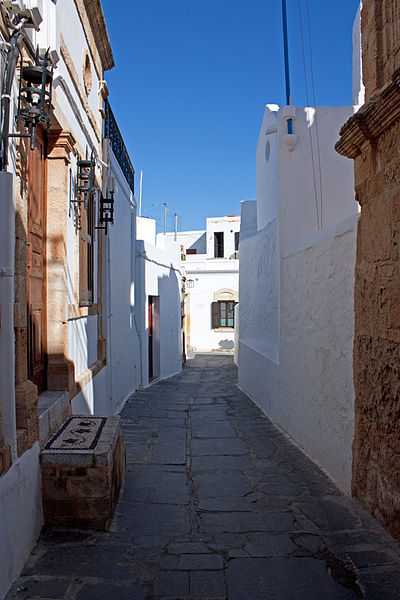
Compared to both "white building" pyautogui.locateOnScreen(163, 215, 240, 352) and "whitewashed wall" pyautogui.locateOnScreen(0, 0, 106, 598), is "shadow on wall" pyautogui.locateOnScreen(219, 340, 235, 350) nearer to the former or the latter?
"white building" pyautogui.locateOnScreen(163, 215, 240, 352)

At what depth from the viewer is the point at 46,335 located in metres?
4.45

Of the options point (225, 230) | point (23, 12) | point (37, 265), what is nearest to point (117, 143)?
point (37, 265)

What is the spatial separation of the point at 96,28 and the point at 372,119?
4369 mm

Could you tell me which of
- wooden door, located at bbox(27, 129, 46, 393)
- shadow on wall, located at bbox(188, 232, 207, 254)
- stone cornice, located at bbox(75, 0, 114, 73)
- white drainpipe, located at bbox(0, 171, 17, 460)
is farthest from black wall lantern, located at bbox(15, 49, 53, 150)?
shadow on wall, located at bbox(188, 232, 207, 254)

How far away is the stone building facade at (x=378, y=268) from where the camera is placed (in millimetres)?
3207

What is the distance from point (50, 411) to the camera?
3812 mm

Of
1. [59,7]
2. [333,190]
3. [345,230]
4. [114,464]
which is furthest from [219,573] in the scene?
[333,190]

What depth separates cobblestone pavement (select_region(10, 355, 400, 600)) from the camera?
A: 8.78 ft

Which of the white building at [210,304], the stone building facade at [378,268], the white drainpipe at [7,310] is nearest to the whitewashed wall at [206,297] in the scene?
the white building at [210,304]

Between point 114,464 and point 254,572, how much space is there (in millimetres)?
1249

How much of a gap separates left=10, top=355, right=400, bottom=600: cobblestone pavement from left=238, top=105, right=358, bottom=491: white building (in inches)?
22.0

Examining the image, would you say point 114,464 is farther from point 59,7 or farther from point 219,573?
point 59,7

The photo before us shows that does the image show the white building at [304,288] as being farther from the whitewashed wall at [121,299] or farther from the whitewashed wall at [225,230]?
the whitewashed wall at [225,230]

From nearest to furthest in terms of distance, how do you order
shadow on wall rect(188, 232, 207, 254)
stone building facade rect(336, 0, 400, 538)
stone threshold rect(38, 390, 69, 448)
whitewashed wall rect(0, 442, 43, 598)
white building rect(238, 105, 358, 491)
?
whitewashed wall rect(0, 442, 43, 598) < stone building facade rect(336, 0, 400, 538) < stone threshold rect(38, 390, 69, 448) < white building rect(238, 105, 358, 491) < shadow on wall rect(188, 232, 207, 254)
